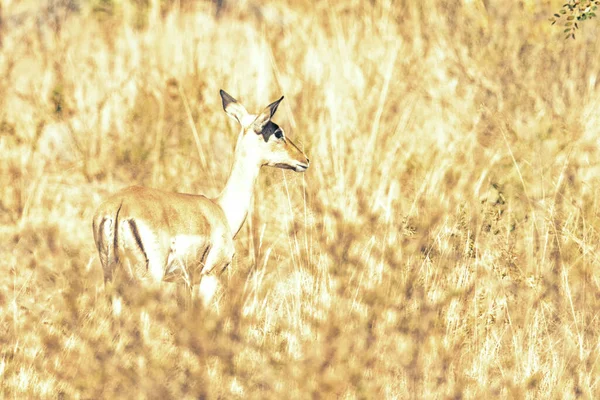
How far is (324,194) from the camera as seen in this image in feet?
16.4

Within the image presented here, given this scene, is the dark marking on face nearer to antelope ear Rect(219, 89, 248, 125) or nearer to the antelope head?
the antelope head

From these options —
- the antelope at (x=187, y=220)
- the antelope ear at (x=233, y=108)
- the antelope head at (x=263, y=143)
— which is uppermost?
the antelope ear at (x=233, y=108)

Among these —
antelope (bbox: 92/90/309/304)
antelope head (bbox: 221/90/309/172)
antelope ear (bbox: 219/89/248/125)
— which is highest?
antelope ear (bbox: 219/89/248/125)

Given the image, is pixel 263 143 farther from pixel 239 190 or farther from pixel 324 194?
pixel 324 194

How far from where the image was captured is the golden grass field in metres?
3.62

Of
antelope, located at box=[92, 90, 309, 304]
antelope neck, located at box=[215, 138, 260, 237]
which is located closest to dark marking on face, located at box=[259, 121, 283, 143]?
antelope, located at box=[92, 90, 309, 304]

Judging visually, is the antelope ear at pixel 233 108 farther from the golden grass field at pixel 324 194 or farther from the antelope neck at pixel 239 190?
the golden grass field at pixel 324 194

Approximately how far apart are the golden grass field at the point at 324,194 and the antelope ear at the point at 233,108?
0.33m

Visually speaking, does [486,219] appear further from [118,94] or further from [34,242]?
[118,94]

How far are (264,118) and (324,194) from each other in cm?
74

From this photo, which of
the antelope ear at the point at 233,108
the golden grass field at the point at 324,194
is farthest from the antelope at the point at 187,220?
the golden grass field at the point at 324,194

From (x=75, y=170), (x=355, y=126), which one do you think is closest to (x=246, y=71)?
(x=75, y=170)

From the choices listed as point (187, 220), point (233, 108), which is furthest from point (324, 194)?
point (233, 108)

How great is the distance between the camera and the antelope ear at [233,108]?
18.9 feet
